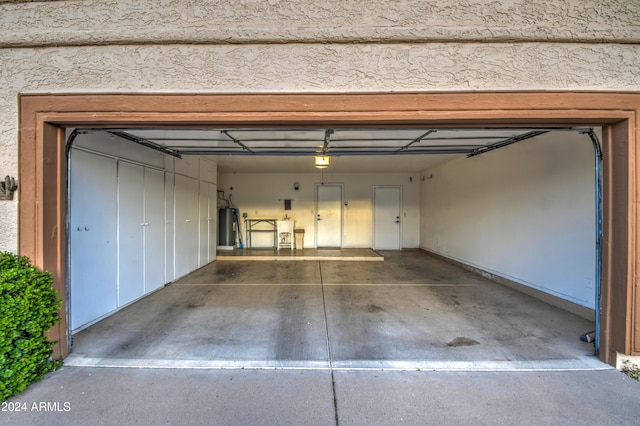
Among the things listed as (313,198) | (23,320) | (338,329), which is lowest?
(338,329)

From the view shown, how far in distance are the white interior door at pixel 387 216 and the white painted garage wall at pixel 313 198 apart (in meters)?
0.14

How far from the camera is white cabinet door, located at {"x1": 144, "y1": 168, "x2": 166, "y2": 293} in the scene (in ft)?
13.6

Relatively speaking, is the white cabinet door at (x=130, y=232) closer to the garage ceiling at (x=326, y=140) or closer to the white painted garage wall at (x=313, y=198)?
the garage ceiling at (x=326, y=140)

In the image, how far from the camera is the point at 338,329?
3055mm

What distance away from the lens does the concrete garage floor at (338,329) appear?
7.93ft

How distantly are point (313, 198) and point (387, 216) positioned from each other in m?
2.45

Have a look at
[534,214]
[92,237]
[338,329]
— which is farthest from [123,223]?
[534,214]

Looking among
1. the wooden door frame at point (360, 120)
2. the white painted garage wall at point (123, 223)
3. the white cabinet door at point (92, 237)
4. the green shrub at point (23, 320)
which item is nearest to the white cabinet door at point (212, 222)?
the white painted garage wall at point (123, 223)

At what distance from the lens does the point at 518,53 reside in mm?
2215

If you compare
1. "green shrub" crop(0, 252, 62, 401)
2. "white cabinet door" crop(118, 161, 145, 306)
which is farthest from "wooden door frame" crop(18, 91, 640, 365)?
"white cabinet door" crop(118, 161, 145, 306)

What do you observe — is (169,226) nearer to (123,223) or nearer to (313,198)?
(123,223)

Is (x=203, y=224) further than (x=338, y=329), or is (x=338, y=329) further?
(x=203, y=224)

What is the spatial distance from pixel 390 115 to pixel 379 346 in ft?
6.84

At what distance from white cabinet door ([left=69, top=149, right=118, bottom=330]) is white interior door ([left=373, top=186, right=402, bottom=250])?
23.2 feet
